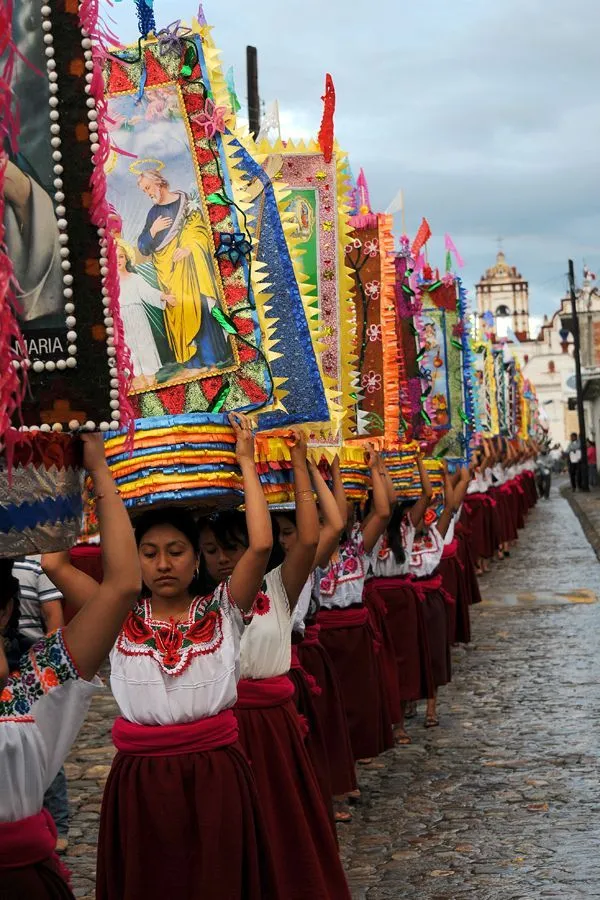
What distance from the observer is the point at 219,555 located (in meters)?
5.59

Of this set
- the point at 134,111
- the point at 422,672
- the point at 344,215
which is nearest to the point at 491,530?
the point at 422,672

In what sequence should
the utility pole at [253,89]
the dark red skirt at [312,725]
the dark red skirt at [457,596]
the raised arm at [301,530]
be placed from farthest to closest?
the utility pole at [253,89] < the dark red skirt at [457,596] < the dark red skirt at [312,725] < the raised arm at [301,530]

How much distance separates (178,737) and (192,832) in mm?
295

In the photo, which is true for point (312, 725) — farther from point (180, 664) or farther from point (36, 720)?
point (36, 720)

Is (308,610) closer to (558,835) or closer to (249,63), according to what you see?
(558,835)

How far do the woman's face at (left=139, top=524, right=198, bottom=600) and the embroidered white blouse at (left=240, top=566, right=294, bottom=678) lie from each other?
89 cm

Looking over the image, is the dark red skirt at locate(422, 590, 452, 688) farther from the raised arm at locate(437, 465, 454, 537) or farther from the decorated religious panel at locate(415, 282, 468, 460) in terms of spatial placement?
the decorated religious panel at locate(415, 282, 468, 460)

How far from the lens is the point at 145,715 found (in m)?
4.59

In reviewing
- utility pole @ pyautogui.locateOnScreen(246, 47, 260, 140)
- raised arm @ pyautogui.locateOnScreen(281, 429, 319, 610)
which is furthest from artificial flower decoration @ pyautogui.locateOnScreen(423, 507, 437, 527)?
utility pole @ pyautogui.locateOnScreen(246, 47, 260, 140)

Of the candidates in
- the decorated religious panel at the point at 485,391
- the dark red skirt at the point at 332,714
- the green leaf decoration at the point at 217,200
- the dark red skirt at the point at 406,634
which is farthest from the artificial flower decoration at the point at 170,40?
the decorated religious panel at the point at 485,391

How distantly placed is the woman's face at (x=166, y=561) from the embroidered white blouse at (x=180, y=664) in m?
0.09

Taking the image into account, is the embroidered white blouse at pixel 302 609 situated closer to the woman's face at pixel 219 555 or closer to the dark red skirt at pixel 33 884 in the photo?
the woman's face at pixel 219 555

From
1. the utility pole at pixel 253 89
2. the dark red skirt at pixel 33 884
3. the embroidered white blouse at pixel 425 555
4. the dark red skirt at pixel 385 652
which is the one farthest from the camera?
the utility pole at pixel 253 89

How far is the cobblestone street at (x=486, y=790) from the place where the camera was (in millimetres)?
6406
